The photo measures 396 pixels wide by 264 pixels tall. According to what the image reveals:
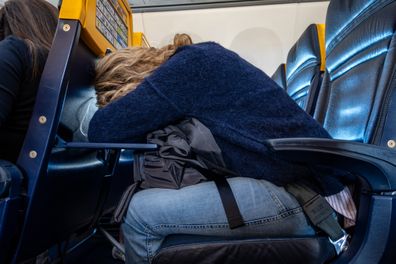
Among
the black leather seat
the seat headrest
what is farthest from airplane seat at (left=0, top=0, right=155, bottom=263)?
the black leather seat


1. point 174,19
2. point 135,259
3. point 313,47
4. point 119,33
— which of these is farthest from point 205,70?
point 174,19

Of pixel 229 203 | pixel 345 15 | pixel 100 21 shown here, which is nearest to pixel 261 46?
pixel 345 15

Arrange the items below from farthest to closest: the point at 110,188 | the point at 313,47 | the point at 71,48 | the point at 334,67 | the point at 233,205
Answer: the point at 313,47 → the point at 110,188 → the point at 334,67 → the point at 71,48 → the point at 233,205

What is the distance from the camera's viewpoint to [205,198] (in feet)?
1.80

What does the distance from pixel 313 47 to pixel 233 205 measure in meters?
1.32

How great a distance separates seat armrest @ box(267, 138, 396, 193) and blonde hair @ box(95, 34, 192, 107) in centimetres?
42

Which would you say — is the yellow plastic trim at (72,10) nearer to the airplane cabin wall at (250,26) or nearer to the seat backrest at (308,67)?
the seat backrest at (308,67)

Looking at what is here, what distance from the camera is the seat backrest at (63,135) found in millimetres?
624

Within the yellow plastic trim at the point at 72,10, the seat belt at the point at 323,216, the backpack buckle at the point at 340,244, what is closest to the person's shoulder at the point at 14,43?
the yellow plastic trim at the point at 72,10

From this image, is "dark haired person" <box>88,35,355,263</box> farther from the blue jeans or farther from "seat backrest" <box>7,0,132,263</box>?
"seat backrest" <box>7,0,132,263</box>

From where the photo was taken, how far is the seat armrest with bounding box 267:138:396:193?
Answer: 0.46m

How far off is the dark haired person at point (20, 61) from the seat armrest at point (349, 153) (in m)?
0.62

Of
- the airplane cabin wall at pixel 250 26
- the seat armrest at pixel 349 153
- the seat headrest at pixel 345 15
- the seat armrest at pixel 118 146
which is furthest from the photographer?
the airplane cabin wall at pixel 250 26

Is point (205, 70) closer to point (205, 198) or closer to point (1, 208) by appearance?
point (205, 198)
